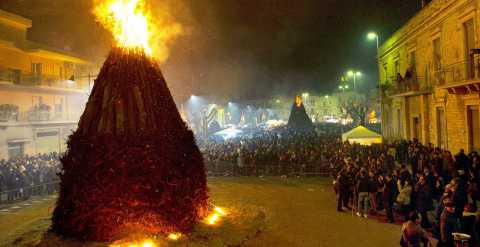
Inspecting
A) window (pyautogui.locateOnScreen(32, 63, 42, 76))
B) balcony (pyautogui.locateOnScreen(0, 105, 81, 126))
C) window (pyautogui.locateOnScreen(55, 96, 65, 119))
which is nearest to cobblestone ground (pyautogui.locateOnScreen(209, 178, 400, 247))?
balcony (pyautogui.locateOnScreen(0, 105, 81, 126))

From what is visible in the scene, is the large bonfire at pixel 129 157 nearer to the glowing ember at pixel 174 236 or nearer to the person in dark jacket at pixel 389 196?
the glowing ember at pixel 174 236

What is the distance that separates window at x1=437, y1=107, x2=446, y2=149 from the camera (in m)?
21.7

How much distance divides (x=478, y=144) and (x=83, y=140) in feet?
57.2

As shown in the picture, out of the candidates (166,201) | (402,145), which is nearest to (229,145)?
(402,145)

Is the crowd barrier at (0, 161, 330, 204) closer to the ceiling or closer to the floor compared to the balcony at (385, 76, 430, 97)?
closer to the floor

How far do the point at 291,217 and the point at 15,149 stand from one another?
27.5 m

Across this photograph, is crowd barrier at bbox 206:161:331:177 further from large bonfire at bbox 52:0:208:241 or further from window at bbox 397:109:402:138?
window at bbox 397:109:402:138

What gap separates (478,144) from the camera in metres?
17.4

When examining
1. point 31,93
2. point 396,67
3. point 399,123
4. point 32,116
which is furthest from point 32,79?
point 399,123

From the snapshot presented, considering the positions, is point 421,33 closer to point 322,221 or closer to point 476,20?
point 476,20

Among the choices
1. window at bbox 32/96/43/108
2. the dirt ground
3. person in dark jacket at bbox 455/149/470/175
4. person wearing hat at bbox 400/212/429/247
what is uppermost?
window at bbox 32/96/43/108

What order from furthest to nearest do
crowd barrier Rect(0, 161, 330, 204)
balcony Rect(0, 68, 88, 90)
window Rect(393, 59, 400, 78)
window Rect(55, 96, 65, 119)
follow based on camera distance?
window Rect(55, 96, 65, 119)
window Rect(393, 59, 400, 78)
balcony Rect(0, 68, 88, 90)
crowd barrier Rect(0, 161, 330, 204)

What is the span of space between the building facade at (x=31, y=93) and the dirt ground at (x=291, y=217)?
1660 centimetres

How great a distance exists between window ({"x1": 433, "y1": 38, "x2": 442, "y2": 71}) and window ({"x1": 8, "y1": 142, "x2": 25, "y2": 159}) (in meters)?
31.8
